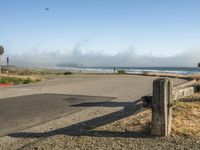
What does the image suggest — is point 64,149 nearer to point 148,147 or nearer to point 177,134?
point 148,147

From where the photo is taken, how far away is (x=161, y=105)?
309 inches

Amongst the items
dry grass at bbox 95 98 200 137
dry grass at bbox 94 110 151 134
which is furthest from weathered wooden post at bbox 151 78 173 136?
dry grass at bbox 94 110 151 134

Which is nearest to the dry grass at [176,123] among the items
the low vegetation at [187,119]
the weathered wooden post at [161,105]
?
the low vegetation at [187,119]

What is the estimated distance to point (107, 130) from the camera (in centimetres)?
862

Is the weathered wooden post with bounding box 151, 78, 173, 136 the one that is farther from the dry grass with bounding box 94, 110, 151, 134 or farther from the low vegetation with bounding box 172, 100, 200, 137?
the dry grass with bounding box 94, 110, 151, 134

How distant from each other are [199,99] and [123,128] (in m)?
4.42

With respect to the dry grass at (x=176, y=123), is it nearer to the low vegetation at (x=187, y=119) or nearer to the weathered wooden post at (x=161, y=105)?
the low vegetation at (x=187, y=119)

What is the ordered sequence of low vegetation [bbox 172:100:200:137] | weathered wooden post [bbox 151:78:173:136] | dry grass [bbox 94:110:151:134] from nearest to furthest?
weathered wooden post [bbox 151:78:173:136] < low vegetation [bbox 172:100:200:137] < dry grass [bbox 94:110:151:134]

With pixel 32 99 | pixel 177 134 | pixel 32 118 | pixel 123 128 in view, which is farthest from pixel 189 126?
pixel 32 99

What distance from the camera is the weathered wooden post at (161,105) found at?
25.7ft

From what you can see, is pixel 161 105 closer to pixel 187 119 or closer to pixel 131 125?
pixel 131 125

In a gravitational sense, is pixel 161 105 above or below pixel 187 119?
above

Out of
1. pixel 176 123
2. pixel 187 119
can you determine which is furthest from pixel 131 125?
pixel 187 119

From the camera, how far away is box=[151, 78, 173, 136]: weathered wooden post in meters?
7.84
